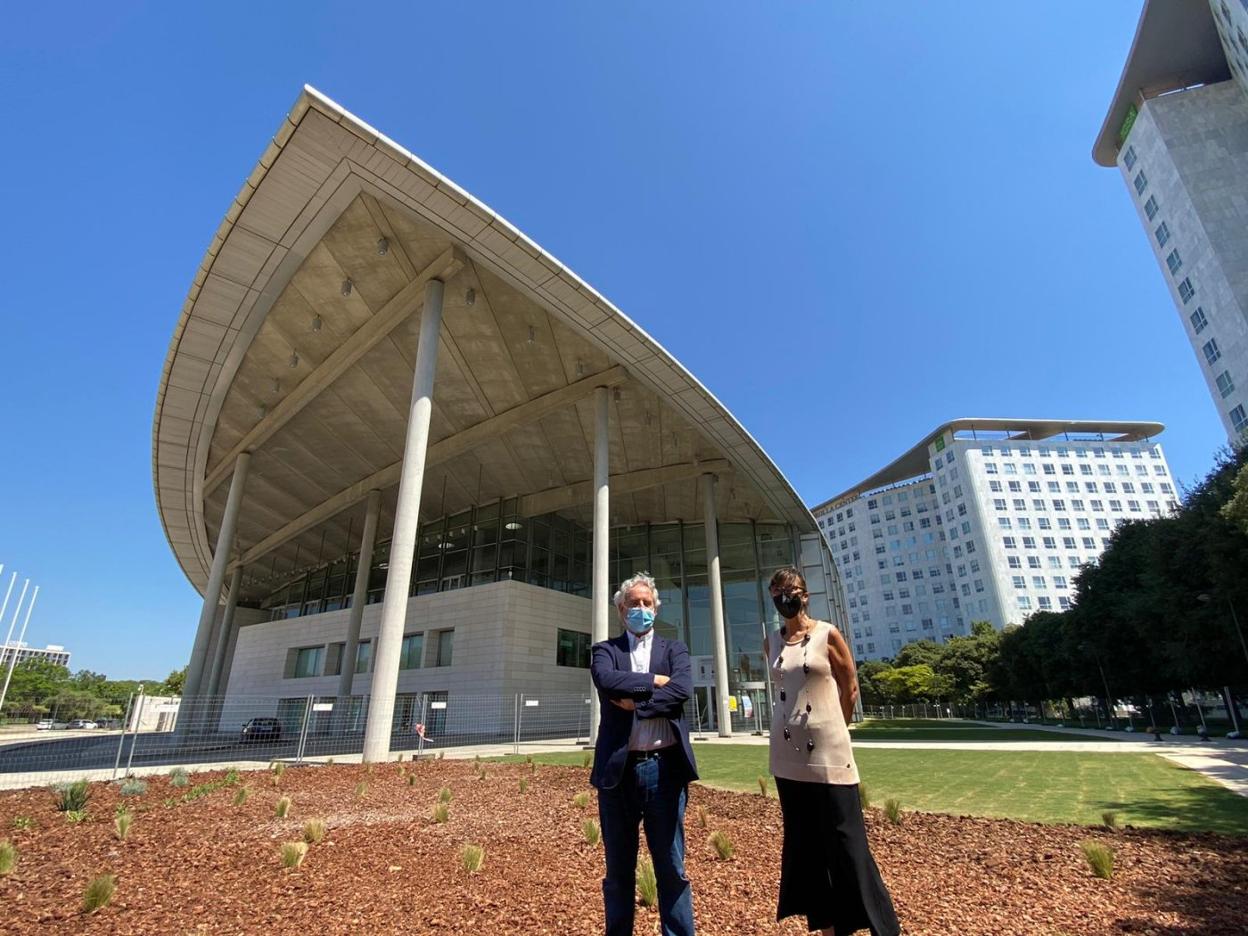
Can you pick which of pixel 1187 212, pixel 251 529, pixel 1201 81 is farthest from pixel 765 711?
pixel 1201 81

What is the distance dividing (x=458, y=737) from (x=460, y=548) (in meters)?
12.0

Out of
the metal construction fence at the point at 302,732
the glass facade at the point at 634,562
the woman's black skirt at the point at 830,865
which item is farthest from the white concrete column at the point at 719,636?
the woman's black skirt at the point at 830,865

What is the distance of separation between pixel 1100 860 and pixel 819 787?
348 cm

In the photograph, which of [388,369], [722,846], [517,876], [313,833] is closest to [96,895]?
[313,833]

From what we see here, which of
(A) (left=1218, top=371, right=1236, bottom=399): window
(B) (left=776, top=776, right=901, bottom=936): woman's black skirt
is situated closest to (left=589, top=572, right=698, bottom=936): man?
(B) (left=776, top=776, right=901, bottom=936): woman's black skirt

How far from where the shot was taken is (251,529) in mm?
39250

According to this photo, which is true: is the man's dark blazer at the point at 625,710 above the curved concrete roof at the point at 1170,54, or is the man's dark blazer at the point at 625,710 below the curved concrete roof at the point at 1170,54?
below

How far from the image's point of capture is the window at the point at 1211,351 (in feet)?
153

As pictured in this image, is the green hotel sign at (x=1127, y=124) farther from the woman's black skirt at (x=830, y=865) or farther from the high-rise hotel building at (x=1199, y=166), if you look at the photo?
the woman's black skirt at (x=830, y=865)

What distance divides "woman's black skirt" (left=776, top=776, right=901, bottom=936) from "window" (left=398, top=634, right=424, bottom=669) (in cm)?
2997

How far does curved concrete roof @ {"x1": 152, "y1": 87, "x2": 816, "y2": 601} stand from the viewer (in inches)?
609

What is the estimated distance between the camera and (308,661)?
1401 inches

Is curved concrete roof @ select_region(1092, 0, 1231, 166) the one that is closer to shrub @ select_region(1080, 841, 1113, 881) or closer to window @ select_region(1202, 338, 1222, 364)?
window @ select_region(1202, 338, 1222, 364)

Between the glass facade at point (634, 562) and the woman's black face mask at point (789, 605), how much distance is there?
28.4 metres
